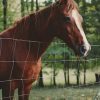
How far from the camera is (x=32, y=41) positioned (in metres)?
5.88

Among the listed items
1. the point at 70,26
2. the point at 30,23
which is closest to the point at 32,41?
the point at 30,23

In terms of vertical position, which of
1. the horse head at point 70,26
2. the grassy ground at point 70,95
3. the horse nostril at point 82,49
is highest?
the horse head at point 70,26

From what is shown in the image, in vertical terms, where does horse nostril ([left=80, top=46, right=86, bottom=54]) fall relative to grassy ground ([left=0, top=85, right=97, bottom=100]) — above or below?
above

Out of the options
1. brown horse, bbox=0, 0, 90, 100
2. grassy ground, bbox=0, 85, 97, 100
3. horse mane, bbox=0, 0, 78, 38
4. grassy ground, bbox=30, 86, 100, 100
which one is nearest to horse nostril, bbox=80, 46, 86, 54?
brown horse, bbox=0, 0, 90, 100

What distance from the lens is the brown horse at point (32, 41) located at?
5680mm

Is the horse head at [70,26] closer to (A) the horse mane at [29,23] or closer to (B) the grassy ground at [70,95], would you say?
(A) the horse mane at [29,23]

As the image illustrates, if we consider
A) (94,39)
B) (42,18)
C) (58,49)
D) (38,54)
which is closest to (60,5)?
(42,18)

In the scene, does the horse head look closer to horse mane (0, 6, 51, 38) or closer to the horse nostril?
the horse nostril

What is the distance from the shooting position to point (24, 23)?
5969 millimetres

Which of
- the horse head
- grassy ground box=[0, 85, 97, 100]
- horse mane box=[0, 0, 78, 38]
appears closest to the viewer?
the horse head

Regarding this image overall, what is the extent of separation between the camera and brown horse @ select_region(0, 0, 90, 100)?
5.68 meters

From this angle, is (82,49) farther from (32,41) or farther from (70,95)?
(70,95)

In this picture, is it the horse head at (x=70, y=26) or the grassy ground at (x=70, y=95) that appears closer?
the horse head at (x=70, y=26)

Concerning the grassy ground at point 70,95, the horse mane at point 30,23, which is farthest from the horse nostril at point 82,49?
the grassy ground at point 70,95
